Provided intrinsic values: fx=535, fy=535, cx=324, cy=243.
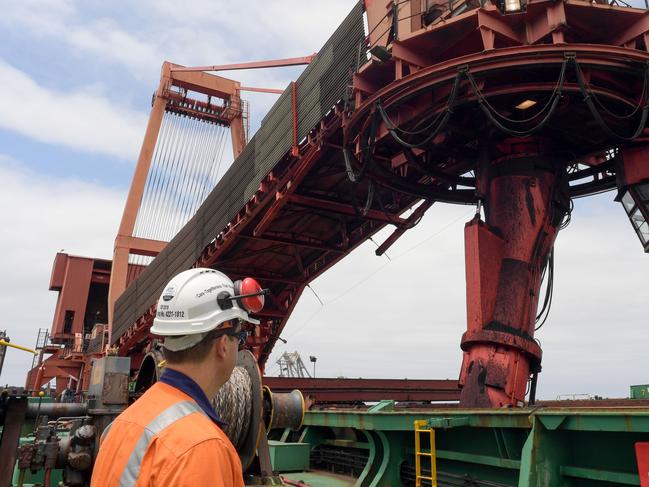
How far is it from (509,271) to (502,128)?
2270 mm

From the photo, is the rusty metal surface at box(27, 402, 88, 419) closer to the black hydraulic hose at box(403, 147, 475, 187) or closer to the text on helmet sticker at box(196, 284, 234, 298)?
the text on helmet sticker at box(196, 284, 234, 298)

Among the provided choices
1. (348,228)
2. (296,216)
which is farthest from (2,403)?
(348,228)

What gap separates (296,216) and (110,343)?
12325 millimetres

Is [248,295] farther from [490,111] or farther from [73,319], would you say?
[73,319]

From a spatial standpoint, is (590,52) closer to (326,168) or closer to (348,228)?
(326,168)

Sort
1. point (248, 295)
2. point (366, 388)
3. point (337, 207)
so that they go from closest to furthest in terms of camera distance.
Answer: point (248, 295)
point (337, 207)
point (366, 388)

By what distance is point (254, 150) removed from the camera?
1470cm

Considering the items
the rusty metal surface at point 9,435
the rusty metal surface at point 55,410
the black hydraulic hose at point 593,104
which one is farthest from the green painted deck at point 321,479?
the black hydraulic hose at point 593,104

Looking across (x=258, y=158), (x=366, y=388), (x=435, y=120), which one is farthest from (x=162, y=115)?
(x=435, y=120)

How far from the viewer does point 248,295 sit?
1760mm

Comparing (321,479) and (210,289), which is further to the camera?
(321,479)

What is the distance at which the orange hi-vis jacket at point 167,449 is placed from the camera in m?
1.19

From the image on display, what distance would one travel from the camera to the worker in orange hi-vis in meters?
1.21

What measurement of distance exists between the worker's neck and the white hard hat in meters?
0.06
